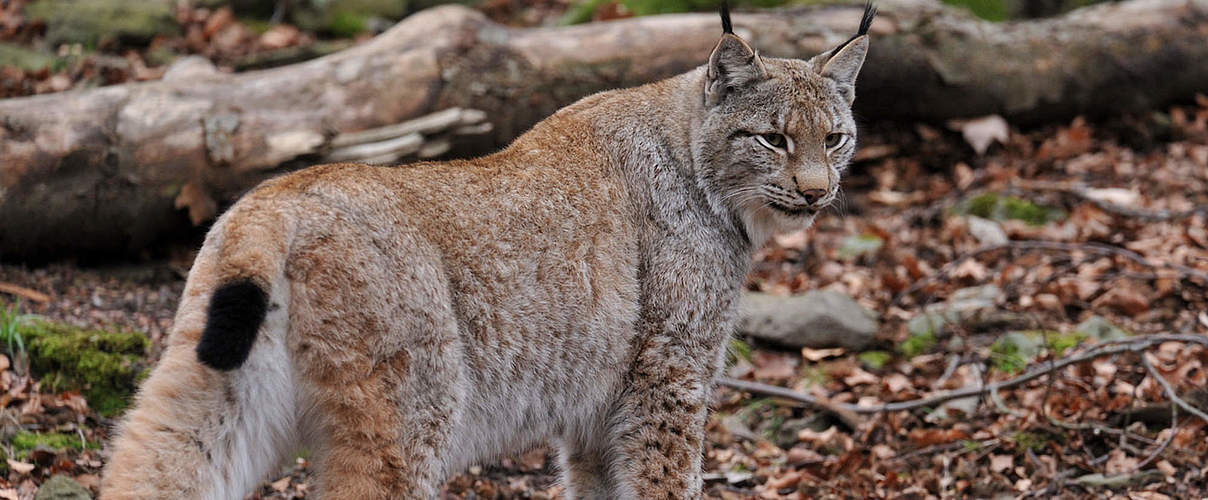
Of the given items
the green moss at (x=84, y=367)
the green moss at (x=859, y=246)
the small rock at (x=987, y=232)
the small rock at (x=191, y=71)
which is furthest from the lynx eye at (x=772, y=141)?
the small rock at (x=191, y=71)

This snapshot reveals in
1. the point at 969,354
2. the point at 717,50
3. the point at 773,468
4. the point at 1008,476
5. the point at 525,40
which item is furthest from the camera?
the point at 525,40

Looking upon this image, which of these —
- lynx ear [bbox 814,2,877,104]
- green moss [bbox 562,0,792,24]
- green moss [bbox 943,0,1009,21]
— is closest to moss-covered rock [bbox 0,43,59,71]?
green moss [bbox 562,0,792,24]

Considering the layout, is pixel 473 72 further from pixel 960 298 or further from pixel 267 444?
pixel 267 444

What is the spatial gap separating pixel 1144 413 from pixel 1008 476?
0.99 meters

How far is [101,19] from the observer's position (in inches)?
480

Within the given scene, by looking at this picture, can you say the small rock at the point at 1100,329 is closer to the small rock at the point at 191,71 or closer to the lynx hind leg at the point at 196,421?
the lynx hind leg at the point at 196,421

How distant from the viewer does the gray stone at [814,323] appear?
862 cm

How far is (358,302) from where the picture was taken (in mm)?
4195

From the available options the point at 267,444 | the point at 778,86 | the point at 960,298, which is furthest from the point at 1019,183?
the point at 267,444

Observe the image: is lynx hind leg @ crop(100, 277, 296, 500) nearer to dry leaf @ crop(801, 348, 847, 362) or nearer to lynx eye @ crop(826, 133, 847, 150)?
lynx eye @ crop(826, 133, 847, 150)

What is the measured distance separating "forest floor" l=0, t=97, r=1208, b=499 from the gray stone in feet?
0.39

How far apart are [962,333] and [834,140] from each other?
322 cm

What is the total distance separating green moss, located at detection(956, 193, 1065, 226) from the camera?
34.6 feet

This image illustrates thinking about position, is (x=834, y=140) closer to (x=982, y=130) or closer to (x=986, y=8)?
(x=982, y=130)
